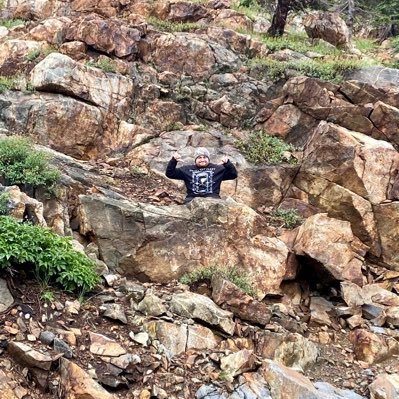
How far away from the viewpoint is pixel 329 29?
1873 cm

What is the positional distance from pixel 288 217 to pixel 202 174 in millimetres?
2438

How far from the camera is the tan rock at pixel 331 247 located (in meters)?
8.32

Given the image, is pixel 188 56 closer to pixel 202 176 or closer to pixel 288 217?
pixel 202 176

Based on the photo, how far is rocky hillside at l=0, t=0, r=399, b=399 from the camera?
5.10 m

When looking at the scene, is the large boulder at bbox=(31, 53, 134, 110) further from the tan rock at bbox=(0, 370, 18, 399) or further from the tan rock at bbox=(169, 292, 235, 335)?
the tan rock at bbox=(0, 370, 18, 399)

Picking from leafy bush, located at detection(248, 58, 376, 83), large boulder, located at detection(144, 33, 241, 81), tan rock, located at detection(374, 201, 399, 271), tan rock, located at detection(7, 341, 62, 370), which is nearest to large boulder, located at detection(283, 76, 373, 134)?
leafy bush, located at detection(248, 58, 376, 83)

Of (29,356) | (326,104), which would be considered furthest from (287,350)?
(326,104)

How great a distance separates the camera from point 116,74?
529 inches

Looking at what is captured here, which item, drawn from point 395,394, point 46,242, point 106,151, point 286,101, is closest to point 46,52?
point 106,151

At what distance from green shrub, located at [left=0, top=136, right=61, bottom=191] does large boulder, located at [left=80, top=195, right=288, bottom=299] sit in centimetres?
71

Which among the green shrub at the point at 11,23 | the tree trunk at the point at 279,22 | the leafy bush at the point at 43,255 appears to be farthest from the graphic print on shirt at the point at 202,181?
the green shrub at the point at 11,23

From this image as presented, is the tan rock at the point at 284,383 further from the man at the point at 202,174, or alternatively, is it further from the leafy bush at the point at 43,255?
the man at the point at 202,174

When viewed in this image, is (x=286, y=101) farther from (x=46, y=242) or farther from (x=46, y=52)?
(x=46, y=242)

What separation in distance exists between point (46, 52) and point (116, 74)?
2358 millimetres
